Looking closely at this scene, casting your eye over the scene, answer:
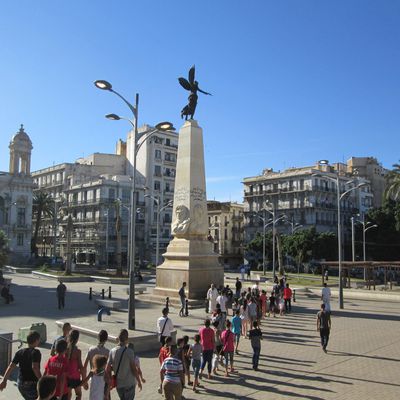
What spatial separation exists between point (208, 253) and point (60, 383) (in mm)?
18054

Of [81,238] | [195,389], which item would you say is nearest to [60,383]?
[195,389]

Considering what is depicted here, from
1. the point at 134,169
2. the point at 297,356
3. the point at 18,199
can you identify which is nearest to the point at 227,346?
the point at 297,356

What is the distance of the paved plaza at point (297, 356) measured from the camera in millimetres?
8992

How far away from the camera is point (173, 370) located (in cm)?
731

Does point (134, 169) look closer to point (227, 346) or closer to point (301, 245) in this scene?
point (227, 346)

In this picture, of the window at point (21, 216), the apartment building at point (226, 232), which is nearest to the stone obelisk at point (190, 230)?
the window at point (21, 216)

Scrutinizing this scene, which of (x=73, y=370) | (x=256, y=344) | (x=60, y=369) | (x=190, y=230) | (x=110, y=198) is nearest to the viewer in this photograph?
(x=60, y=369)

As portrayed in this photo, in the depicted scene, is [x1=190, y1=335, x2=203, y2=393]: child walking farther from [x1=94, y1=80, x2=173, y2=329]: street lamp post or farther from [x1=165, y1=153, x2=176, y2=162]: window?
[x1=165, y1=153, x2=176, y2=162]: window

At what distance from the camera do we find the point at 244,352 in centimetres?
1262

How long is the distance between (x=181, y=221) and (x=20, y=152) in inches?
1952

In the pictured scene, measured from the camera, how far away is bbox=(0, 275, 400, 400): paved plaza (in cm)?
899

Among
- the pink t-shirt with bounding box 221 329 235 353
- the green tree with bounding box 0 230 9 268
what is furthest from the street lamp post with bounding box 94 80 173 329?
the green tree with bounding box 0 230 9 268

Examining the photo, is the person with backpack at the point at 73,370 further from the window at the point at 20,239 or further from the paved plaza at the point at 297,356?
the window at the point at 20,239

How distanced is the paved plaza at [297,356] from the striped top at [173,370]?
152cm
